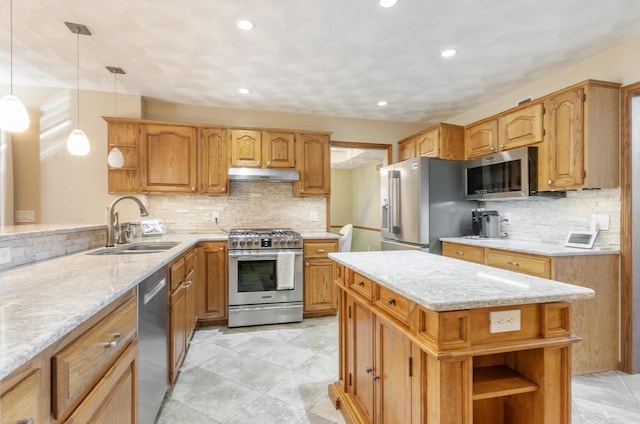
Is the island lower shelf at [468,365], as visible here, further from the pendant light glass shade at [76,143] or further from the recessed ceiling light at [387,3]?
the pendant light glass shade at [76,143]

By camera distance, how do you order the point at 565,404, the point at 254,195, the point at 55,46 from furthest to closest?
the point at 254,195 → the point at 55,46 → the point at 565,404

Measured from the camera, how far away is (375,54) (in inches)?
106

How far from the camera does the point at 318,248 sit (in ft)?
11.8

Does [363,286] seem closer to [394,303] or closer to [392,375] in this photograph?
[394,303]

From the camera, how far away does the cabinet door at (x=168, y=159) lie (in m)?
3.48

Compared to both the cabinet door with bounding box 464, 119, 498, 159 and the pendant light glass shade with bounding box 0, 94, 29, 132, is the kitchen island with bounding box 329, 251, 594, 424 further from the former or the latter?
the cabinet door with bounding box 464, 119, 498, 159

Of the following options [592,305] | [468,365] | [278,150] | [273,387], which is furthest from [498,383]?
[278,150]

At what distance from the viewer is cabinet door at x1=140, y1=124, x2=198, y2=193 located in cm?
348

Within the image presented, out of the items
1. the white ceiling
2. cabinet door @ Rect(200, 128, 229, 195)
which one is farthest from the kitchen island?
cabinet door @ Rect(200, 128, 229, 195)

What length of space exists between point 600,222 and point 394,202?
206 cm

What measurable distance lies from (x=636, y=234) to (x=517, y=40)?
1.80 m

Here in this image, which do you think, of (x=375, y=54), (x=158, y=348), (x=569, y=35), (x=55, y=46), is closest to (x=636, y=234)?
(x=569, y=35)

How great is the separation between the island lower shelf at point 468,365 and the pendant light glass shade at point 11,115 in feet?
6.93

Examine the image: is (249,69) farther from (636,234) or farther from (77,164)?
(636,234)
